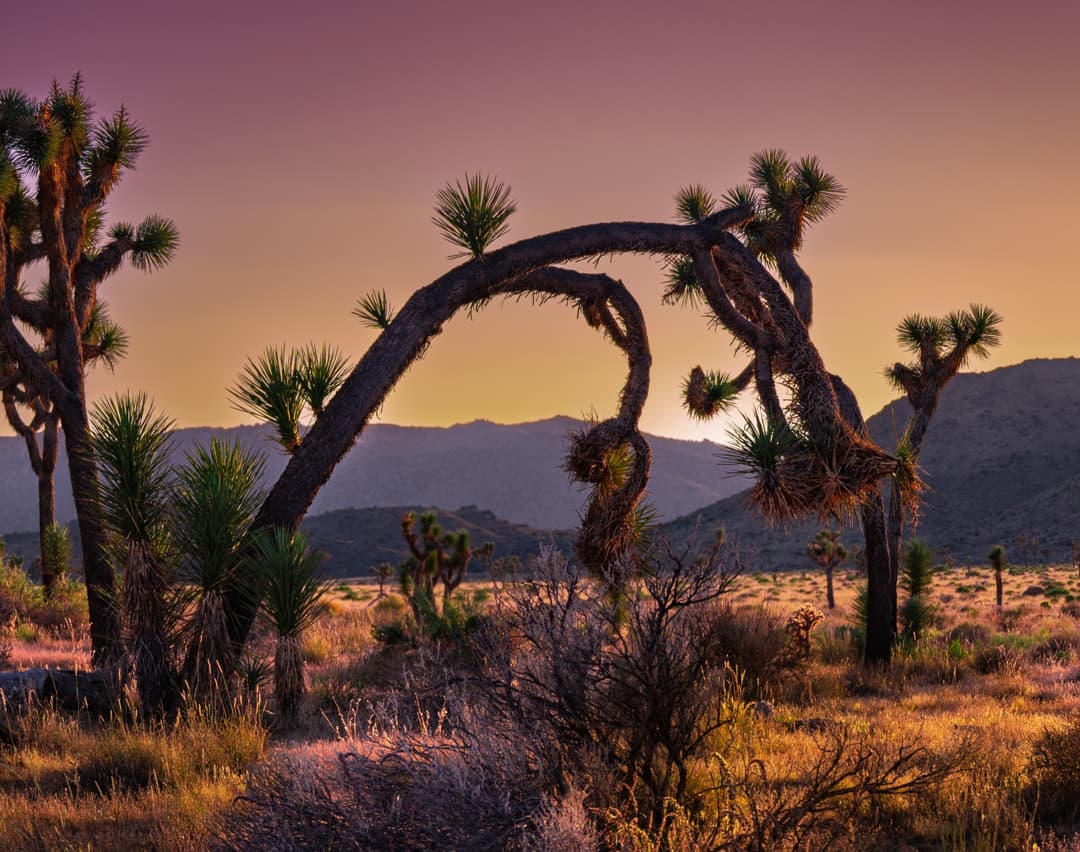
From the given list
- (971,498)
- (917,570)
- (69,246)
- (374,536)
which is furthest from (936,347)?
(374,536)

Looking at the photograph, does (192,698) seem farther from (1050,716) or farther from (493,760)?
(1050,716)

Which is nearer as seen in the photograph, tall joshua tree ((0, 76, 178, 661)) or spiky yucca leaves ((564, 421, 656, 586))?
spiky yucca leaves ((564, 421, 656, 586))

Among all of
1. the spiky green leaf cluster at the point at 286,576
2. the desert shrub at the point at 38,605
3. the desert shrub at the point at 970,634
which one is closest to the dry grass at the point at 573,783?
the spiky green leaf cluster at the point at 286,576

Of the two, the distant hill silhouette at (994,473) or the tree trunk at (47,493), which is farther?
the distant hill silhouette at (994,473)

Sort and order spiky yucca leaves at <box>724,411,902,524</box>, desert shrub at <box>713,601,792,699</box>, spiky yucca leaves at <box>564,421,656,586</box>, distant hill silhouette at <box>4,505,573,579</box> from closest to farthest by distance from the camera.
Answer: spiky yucca leaves at <box>724,411,902,524</box> < spiky yucca leaves at <box>564,421,656,586</box> < desert shrub at <box>713,601,792,699</box> < distant hill silhouette at <box>4,505,573,579</box>

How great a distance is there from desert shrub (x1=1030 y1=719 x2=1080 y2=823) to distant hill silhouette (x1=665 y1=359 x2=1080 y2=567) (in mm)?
46928

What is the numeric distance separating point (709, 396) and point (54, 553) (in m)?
17.5

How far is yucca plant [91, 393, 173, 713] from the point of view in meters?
8.75

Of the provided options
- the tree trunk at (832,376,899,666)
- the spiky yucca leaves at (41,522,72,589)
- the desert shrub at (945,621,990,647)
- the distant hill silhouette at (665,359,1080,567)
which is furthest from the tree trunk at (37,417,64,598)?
the distant hill silhouette at (665,359,1080,567)

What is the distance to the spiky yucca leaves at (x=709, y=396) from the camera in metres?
13.1

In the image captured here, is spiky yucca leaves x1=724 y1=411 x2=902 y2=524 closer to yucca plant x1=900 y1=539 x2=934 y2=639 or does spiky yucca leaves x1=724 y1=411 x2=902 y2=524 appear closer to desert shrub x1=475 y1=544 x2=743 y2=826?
desert shrub x1=475 y1=544 x2=743 y2=826

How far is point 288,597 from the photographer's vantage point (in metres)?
8.38

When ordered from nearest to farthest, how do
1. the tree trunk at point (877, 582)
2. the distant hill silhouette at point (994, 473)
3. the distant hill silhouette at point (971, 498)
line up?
the tree trunk at point (877, 582) < the distant hill silhouette at point (994, 473) < the distant hill silhouette at point (971, 498)

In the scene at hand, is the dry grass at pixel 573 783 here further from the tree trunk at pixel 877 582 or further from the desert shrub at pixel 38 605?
the desert shrub at pixel 38 605
